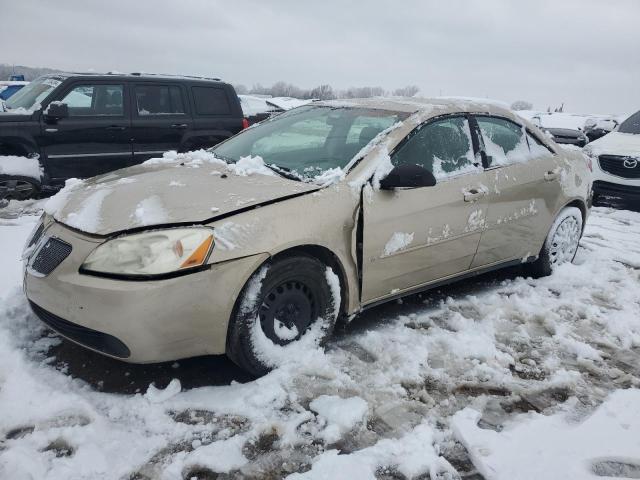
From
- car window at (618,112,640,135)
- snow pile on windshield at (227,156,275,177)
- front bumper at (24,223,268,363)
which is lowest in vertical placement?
front bumper at (24,223,268,363)

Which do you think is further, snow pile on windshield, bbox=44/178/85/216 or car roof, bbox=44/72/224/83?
car roof, bbox=44/72/224/83

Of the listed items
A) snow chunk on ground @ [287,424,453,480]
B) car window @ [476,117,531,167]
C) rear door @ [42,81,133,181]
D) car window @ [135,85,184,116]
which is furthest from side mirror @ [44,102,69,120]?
snow chunk on ground @ [287,424,453,480]

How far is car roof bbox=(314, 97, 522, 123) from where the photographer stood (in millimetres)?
3781

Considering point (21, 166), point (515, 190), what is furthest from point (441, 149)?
point (21, 166)

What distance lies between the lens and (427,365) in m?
3.16

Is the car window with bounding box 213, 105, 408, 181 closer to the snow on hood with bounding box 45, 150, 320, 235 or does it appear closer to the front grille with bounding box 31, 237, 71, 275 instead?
the snow on hood with bounding box 45, 150, 320, 235

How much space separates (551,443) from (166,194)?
236 centimetres

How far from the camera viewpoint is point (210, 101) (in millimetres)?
7828

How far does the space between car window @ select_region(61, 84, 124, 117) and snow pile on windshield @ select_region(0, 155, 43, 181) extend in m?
0.79

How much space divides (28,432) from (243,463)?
999 mm

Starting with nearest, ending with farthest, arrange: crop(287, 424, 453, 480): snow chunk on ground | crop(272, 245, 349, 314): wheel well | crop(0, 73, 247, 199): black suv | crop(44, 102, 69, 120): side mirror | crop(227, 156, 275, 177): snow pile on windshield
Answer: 1. crop(287, 424, 453, 480): snow chunk on ground
2. crop(272, 245, 349, 314): wheel well
3. crop(227, 156, 275, 177): snow pile on windshield
4. crop(44, 102, 69, 120): side mirror
5. crop(0, 73, 247, 199): black suv

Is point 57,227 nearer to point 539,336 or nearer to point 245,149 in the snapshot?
point 245,149

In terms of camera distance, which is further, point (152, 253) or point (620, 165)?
→ point (620, 165)

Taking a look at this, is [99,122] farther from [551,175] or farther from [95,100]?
[551,175]
